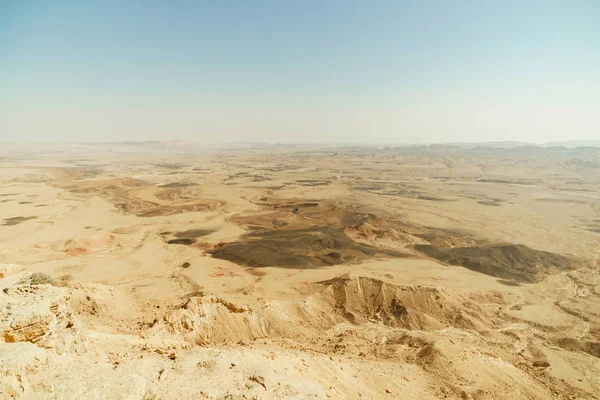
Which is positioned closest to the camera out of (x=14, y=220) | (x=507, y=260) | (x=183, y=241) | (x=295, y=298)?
(x=295, y=298)

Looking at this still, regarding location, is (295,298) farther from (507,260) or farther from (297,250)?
(507,260)

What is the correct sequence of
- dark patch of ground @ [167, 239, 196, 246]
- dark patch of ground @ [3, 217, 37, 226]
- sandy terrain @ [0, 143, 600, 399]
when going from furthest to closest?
dark patch of ground @ [3, 217, 37, 226] < dark patch of ground @ [167, 239, 196, 246] < sandy terrain @ [0, 143, 600, 399]

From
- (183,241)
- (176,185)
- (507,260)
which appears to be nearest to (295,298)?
(183,241)

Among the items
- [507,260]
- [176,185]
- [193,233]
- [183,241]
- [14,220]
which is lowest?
[507,260]

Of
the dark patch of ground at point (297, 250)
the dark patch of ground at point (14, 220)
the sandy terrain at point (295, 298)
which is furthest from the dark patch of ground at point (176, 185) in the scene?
the dark patch of ground at point (297, 250)

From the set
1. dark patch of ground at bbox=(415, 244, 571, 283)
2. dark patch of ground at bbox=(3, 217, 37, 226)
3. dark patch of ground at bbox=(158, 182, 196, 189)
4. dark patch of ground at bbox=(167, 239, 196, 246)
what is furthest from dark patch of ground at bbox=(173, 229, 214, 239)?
dark patch of ground at bbox=(158, 182, 196, 189)

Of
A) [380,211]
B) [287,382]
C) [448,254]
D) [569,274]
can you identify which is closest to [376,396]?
[287,382]

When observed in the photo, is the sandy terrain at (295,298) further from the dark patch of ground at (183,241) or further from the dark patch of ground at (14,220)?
the dark patch of ground at (183,241)

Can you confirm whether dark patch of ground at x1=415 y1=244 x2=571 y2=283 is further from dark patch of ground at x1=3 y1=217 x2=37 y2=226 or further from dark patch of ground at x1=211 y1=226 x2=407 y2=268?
dark patch of ground at x1=3 y1=217 x2=37 y2=226
